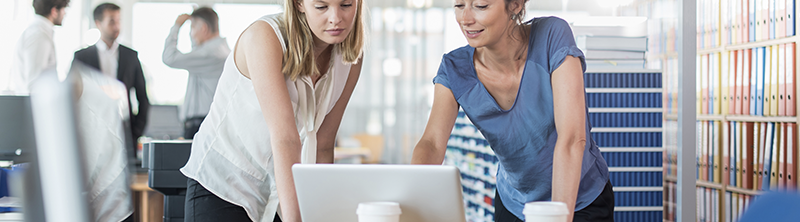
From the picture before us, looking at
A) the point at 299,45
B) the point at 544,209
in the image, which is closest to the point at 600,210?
the point at 544,209

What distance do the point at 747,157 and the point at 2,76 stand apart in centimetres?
591

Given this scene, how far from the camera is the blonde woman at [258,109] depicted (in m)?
1.14

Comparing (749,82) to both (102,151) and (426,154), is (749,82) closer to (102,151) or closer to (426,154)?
(426,154)

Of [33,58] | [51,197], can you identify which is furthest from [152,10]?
[51,197]

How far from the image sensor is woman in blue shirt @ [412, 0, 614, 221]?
1321mm

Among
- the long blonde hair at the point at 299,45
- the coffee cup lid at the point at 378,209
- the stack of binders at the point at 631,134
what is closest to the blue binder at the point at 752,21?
the stack of binders at the point at 631,134

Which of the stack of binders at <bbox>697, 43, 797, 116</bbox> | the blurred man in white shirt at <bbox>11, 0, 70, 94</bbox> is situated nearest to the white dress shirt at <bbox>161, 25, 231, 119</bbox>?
the blurred man in white shirt at <bbox>11, 0, 70, 94</bbox>

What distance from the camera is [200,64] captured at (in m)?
4.16

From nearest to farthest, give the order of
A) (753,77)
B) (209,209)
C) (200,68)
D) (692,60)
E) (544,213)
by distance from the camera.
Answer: (544,213)
(209,209)
(692,60)
(753,77)
(200,68)

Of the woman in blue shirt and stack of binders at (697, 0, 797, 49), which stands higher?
stack of binders at (697, 0, 797, 49)

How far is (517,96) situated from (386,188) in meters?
0.59

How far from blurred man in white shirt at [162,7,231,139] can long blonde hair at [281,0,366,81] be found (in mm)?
2714

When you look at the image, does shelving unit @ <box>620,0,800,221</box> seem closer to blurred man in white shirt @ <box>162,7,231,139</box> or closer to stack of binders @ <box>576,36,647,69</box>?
stack of binders @ <box>576,36,647,69</box>

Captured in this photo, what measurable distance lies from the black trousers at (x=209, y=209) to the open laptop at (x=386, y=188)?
1.06ft
